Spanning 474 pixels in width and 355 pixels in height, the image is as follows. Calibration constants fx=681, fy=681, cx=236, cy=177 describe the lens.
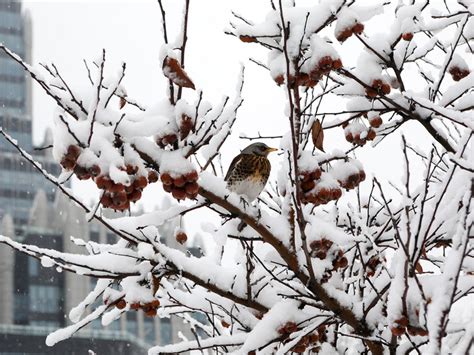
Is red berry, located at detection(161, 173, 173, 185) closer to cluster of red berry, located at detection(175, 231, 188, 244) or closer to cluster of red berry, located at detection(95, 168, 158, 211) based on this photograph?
cluster of red berry, located at detection(95, 168, 158, 211)

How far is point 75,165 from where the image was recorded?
218 centimetres

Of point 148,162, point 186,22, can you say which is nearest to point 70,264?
point 148,162

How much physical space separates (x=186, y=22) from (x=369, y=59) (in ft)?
4.37

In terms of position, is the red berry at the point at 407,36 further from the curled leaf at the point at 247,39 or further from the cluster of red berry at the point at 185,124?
the cluster of red berry at the point at 185,124

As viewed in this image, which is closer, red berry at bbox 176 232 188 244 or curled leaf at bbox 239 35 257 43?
curled leaf at bbox 239 35 257 43

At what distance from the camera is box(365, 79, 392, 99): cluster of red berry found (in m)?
3.21

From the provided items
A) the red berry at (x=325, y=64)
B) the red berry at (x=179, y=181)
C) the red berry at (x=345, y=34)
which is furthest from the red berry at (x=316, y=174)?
the red berry at (x=179, y=181)

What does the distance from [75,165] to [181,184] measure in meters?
0.36

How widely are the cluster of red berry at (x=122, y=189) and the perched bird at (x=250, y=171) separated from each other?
4.52 feet

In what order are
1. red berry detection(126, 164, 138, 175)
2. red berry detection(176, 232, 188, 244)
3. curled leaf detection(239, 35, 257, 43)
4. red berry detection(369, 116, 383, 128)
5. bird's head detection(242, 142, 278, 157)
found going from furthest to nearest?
1. bird's head detection(242, 142, 278, 157)
2. red berry detection(369, 116, 383, 128)
3. red berry detection(176, 232, 188, 244)
4. curled leaf detection(239, 35, 257, 43)
5. red berry detection(126, 164, 138, 175)

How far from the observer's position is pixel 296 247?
2.92 m

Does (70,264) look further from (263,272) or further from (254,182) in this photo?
(254,182)

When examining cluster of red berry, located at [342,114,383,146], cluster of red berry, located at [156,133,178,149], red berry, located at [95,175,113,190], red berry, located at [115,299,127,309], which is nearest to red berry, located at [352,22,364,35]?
cluster of red berry, located at [342,114,383,146]

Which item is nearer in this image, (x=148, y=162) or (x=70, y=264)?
(x=148, y=162)
